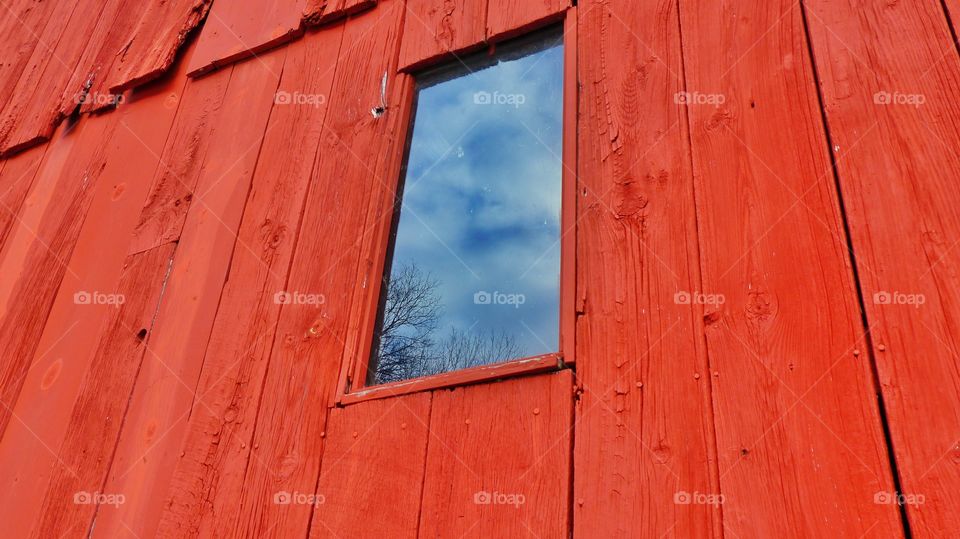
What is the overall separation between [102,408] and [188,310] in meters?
0.37

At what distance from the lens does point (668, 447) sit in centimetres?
152

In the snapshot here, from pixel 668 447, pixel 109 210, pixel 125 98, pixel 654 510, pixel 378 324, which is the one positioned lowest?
pixel 654 510

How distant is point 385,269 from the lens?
Result: 7.11ft

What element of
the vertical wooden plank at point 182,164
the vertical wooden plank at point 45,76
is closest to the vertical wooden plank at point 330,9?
the vertical wooden plank at point 182,164

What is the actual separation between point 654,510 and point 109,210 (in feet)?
7.52

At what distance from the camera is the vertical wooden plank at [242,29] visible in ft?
9.52

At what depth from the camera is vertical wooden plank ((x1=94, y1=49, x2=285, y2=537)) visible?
215 cm

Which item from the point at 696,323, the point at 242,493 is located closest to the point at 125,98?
the point at 242,493

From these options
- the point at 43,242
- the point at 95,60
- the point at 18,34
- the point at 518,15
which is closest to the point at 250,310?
the point at 518,15

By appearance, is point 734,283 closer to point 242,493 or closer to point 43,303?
point 242,493

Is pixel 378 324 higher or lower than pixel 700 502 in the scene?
higher

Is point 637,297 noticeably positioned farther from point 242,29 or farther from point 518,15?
point 242,29

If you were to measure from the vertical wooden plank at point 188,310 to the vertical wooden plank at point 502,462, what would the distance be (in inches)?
32.7

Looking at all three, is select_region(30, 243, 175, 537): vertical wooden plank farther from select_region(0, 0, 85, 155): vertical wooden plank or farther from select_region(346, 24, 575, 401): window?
select_region(0, 0, 85, 155): vertical wooden plank
